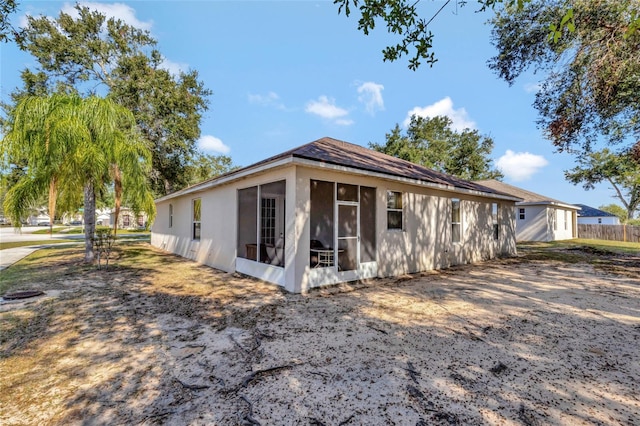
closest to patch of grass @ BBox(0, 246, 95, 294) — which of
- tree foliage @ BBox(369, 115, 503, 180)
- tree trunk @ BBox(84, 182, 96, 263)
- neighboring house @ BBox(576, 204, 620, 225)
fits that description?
tree trunk @ BBox(84, 182, 96, 263)

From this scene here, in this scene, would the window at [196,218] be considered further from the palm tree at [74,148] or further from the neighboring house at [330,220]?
the palm tree at [74,148]

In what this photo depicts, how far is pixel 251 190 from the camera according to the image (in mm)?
8070

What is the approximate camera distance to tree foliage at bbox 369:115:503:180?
91.2ft

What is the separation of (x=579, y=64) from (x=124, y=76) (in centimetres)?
2090

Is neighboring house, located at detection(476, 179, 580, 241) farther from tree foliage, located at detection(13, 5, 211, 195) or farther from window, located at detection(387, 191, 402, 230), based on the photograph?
tree foliage, located at detection(13, 5, 211, 195)

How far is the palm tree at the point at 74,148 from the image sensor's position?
7.82m

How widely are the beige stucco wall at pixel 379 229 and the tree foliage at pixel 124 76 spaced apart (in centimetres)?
650

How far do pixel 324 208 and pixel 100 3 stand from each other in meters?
18.7

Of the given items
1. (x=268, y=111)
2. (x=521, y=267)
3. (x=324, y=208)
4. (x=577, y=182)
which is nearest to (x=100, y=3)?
(x=268, y=111)

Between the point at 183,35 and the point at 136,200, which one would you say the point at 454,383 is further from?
the point at 183,35

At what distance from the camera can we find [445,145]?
28.5 meters

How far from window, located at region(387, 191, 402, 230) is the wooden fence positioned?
23422mm

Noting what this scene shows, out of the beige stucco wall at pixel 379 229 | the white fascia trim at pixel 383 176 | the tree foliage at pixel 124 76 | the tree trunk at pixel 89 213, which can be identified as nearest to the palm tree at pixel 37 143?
the tree trunk at pixel 89 213

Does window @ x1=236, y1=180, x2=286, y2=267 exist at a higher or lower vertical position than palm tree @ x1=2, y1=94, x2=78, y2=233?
lower
